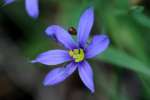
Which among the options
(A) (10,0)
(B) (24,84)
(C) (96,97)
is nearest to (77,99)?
(C) (96,97)

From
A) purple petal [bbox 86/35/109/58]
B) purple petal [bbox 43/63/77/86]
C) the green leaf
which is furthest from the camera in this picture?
the green leaf

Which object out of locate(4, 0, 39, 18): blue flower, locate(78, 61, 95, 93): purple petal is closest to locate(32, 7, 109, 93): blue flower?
locate(78, 61, 95, 93): purple petal

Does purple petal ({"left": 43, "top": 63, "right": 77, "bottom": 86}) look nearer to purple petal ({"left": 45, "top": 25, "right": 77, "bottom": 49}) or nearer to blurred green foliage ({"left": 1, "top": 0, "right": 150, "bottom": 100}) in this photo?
purple petal ({"left": 45, "top": 25, "right": 77, "bottom": 49})

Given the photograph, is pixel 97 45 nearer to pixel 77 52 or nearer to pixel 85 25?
pixel 85 25

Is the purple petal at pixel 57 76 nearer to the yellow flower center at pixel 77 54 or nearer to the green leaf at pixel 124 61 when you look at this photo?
the yellow flower center at pixel 77 54

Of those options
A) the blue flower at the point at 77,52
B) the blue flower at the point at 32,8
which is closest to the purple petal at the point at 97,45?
the blue flower at the point at 77,52

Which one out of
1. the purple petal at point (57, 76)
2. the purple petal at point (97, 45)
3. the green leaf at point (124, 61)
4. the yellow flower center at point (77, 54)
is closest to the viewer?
the purple petal at point (97, 45)

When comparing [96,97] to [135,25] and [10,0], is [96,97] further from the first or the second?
[10,0]
